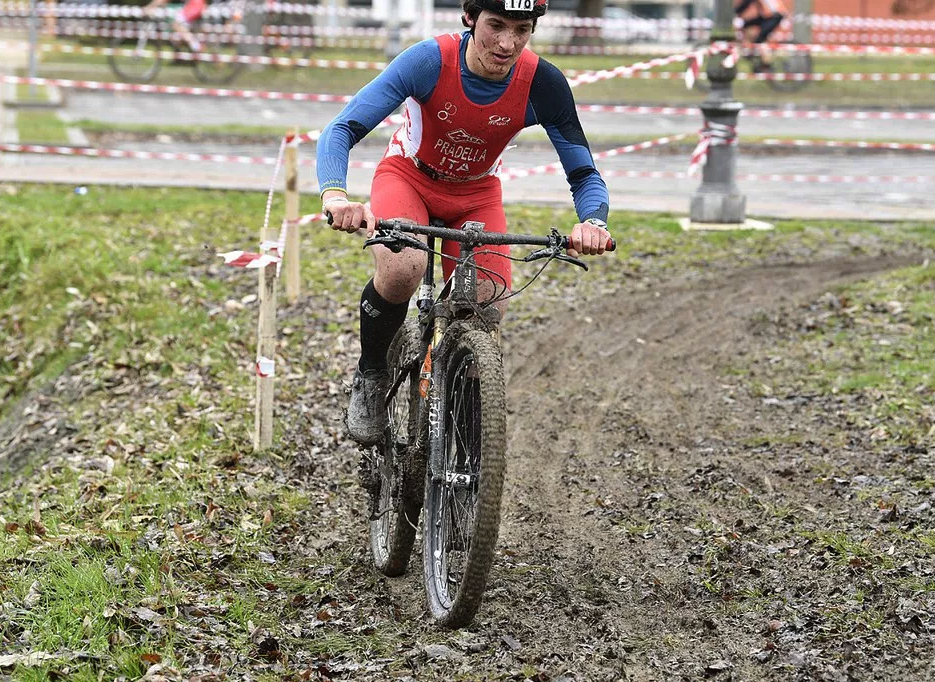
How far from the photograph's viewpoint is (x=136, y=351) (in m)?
9.23

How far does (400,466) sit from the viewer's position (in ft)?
17.7

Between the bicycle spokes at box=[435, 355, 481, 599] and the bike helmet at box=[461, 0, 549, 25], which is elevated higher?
the bike helmet at box=[461, 0, 549, 25]

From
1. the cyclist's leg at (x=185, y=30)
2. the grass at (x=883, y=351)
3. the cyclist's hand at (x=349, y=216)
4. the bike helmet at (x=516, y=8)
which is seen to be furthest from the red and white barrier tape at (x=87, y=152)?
the cyclist's hand at (x=349, y=216)

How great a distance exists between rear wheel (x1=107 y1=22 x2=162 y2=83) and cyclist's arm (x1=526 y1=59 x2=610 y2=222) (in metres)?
20.1

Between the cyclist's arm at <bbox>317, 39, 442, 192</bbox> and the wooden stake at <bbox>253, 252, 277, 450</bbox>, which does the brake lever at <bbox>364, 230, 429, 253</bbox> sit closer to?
the cyclist's arm at <bbox>317, 39, 442, 192</bbox>

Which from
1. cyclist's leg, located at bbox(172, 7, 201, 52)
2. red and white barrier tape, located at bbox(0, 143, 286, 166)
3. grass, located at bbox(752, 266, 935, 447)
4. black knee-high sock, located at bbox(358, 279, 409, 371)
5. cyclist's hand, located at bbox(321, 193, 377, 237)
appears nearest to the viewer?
cyclist's hand, located at bbox(321, 193, 377, 237)

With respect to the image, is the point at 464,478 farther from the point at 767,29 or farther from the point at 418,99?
the point at 767,29

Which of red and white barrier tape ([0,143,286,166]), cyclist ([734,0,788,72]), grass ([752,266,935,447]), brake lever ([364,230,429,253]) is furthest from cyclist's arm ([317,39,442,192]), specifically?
cyclist ([734,0,788,72])

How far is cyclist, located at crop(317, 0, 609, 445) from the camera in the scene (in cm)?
498

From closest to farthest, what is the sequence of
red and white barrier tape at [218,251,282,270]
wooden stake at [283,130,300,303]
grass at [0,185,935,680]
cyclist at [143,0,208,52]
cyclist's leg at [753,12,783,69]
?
grass at [0,185,935,680] → red and white barrier tape at [218,251,282,270] → wooden stake at [283,130,300,303] → cyclist at [143,0,208,52] → cyclist's leg at [753,12,783,69]

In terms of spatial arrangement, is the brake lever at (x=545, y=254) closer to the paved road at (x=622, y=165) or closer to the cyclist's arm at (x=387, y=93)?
the cyclist's arm at (x=387, y=93)

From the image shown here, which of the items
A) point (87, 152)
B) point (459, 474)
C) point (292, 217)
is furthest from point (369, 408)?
point (87, 152)

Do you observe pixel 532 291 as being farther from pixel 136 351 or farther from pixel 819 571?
pixel 819 571

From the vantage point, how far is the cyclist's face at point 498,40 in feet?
16.2
